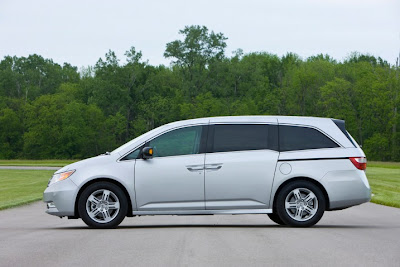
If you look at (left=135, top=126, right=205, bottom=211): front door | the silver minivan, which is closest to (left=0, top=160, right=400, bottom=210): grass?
the silver minivan

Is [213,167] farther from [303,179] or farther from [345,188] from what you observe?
[345,188]

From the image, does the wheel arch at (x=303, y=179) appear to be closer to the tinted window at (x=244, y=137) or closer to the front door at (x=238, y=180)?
the front door at (x=238, y=180)

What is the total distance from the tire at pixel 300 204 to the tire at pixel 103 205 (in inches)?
103

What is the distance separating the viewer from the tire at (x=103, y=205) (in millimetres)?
12945

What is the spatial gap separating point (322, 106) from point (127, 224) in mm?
102175

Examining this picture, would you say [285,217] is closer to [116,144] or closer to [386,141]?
[386,141]

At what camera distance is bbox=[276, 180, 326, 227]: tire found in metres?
13.0

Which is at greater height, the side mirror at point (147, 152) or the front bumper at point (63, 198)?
the side mirror at point (147, 152)

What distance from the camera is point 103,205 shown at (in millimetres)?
13047

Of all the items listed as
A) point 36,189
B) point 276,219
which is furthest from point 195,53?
point 276,219

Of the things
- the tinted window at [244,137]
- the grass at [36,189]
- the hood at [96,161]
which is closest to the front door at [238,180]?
the tinted window at [244,137]
